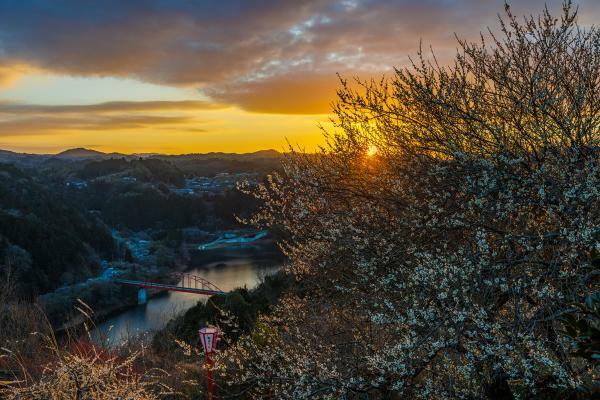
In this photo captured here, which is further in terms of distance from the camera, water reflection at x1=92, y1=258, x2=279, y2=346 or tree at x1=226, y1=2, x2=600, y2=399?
water reflection at x1=92, y1=258, x2=279, y2=346

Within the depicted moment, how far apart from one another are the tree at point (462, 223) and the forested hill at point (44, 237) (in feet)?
183

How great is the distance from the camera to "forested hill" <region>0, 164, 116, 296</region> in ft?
208

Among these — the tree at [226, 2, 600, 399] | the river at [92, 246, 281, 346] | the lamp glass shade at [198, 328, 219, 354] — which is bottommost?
the river at [92, 246, 281, 346]

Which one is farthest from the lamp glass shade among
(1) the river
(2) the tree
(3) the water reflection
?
(3) the water reflection

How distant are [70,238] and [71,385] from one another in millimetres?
78884

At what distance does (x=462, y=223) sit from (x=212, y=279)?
57507mm

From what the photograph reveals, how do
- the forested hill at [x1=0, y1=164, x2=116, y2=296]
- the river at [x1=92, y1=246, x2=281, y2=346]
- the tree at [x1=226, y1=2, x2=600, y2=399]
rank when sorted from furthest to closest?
1. the forested hill at [x1=0, y1=164, x2=116, y2=296]
2. the river at [x1=92, y1=246, x2=281, y2=346]
3. the tree at [x1=226, y1=2, x2=600, y2=399]

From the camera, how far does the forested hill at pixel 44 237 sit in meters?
63.5

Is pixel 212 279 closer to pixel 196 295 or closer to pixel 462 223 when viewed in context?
pixel 196 295

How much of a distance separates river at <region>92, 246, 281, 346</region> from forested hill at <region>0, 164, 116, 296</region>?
12.7 m

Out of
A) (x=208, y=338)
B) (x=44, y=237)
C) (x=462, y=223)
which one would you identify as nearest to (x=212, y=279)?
(x=44, y=237)

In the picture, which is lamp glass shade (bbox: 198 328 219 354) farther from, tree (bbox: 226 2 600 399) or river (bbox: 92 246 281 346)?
river (bbox: 92 246 281 346)

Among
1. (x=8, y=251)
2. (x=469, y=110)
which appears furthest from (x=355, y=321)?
(x=8, y=251)

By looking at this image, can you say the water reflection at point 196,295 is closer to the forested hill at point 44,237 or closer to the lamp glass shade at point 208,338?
the forested hill at point 44,237
